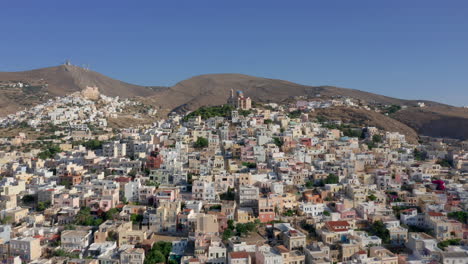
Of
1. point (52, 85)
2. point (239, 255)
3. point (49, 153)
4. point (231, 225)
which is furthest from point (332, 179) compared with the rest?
point (52, 85)

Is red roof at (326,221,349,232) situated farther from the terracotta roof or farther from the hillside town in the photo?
the terracotta roof

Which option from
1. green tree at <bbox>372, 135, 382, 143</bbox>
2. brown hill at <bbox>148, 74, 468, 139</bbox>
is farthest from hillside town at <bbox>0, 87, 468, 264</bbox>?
brown hill at <bbox>148, 74, 468, 139</bbox>

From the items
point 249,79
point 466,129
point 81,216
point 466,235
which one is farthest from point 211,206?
point 249,79

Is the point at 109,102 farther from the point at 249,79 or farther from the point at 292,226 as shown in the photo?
the point at 249,79

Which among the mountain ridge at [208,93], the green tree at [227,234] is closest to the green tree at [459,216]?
the green tree at [227,234]

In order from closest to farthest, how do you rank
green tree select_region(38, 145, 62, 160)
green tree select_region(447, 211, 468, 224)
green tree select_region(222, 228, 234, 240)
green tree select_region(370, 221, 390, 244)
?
green tree select_region(222, 228, 234, 240), green tree select_region(370, 221, 390, 244), green tree select_region(447, 211, 468, 224), green tree select_region(38, 145, 62, 160)

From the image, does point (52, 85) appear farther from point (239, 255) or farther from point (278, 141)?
point (239, 255)

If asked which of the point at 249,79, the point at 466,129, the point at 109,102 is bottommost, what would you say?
the point at 466,129
